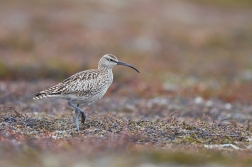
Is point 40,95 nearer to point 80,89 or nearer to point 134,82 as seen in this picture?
point 80,89

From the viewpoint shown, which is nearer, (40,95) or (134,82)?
(40,95)

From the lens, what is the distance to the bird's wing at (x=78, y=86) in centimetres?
1239

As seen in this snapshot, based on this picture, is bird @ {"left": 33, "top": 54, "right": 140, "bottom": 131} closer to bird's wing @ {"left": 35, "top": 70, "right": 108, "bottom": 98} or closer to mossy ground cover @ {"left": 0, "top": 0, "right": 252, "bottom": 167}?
bird's wing @ {"left": 35, "top": 70, "right": 108, "bottom": 98}

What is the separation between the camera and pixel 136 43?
113ft

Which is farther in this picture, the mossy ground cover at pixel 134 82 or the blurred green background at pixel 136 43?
the blurred green background at pixel 136 43

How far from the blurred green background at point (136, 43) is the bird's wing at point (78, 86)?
28.0 feet

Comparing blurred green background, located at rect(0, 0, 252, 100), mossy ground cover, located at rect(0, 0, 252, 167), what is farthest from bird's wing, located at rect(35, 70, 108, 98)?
blurred green background, located at rect(0, 0, 252, 100)

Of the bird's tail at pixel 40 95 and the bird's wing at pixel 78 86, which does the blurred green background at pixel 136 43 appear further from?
the bird's tail at pixel 40 95

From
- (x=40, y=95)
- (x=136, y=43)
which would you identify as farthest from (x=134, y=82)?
(x=136, y=43)

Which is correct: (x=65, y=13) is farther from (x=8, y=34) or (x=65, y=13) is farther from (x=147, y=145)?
(x=147, y=145)

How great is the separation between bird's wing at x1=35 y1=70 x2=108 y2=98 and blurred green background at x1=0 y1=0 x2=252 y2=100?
336 inches

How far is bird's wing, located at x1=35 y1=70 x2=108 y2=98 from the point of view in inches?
488

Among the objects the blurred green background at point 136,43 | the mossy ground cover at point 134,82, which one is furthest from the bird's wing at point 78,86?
the blurred green background at point 136,43

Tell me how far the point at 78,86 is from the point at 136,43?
2221 cm
